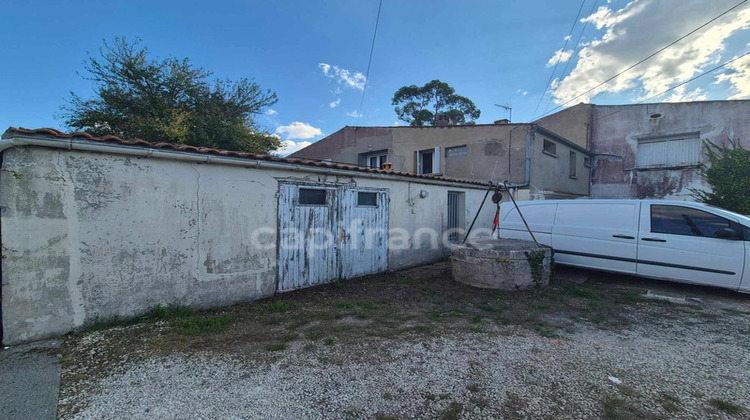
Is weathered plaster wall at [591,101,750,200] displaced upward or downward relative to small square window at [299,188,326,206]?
upward

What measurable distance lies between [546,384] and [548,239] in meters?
5.46

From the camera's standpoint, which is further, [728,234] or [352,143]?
[352,143]

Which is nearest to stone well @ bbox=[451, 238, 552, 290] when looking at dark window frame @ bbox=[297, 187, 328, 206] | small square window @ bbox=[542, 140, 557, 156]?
dark window frame @ bbox=[297, 187, 328, 206]

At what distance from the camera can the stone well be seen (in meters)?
5.81

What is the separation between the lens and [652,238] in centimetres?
589

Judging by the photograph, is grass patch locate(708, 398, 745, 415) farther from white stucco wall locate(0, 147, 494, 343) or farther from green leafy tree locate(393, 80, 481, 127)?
green leafy tree locate(393, 80, 481, 127)

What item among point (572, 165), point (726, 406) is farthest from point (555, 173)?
point (726, 406)

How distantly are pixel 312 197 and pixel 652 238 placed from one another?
6.77m

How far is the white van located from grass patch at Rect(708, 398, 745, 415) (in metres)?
4.29

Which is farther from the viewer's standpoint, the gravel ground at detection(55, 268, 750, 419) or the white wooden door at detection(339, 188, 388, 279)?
the white wooden door at detection(339, 188, 388, 279)

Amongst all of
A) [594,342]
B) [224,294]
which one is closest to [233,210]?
[224,294]

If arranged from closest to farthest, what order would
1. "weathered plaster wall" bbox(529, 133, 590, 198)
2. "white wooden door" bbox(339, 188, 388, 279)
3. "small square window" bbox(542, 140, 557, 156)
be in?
1. "white wooden door" bbox(339, 188, 388, 279)
2. "weathered plaster wall" bbox(529, 133, 590, 198)
3. "small square window" bbox(542, 140, 557, 156)

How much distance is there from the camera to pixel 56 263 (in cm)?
347

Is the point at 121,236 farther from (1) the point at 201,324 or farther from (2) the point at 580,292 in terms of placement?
(2) the point at 580,292
